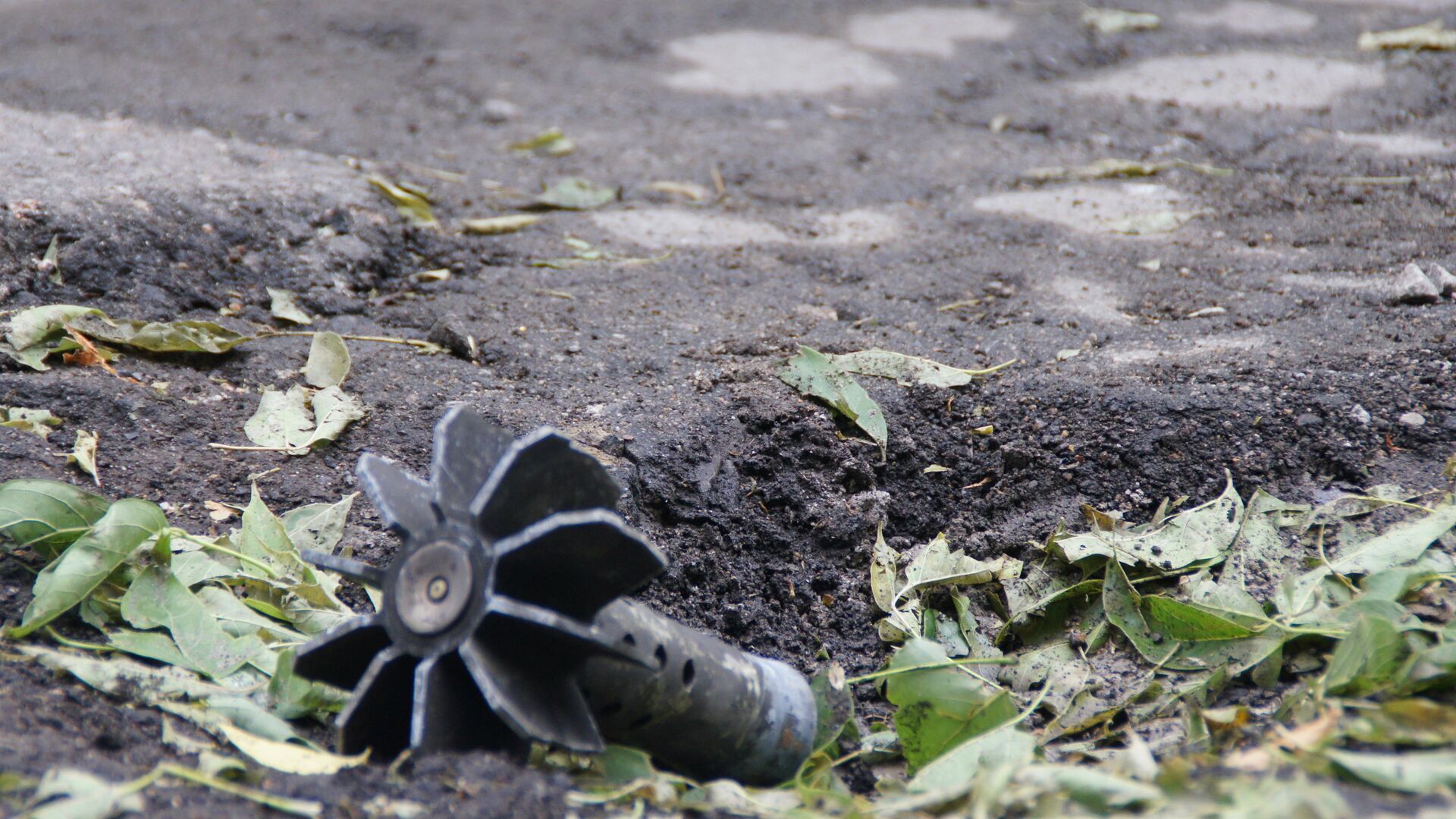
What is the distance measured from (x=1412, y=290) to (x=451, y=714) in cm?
248

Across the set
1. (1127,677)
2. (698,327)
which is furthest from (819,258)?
(1127,677)

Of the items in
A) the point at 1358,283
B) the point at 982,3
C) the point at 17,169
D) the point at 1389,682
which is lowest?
the point at 1389,682

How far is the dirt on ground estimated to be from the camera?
82.8 inches

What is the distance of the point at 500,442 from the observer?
145 cm

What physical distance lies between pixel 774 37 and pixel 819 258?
7.96 feet

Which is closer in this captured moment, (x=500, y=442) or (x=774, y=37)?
(x=500, y=442)

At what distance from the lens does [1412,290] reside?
8.55ft

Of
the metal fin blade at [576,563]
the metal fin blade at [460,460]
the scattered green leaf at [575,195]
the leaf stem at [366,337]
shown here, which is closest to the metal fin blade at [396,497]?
the metal fin blade at [460,460]

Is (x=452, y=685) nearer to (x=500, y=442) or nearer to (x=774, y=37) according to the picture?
(x=500, y=442)

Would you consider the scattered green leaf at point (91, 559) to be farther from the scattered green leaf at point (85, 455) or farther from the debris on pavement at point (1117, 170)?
the debris on pavement at point (1117, 170)

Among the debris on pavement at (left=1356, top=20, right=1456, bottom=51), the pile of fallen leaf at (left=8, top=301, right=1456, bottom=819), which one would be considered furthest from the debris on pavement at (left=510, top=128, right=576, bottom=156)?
the debris on pavement at (left=1356, top=20, right=1456, bottom=51)

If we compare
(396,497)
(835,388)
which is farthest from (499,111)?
(396,497)

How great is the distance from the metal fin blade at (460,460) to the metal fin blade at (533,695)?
7.2 inches

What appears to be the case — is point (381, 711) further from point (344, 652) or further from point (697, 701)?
point (697, 701)
